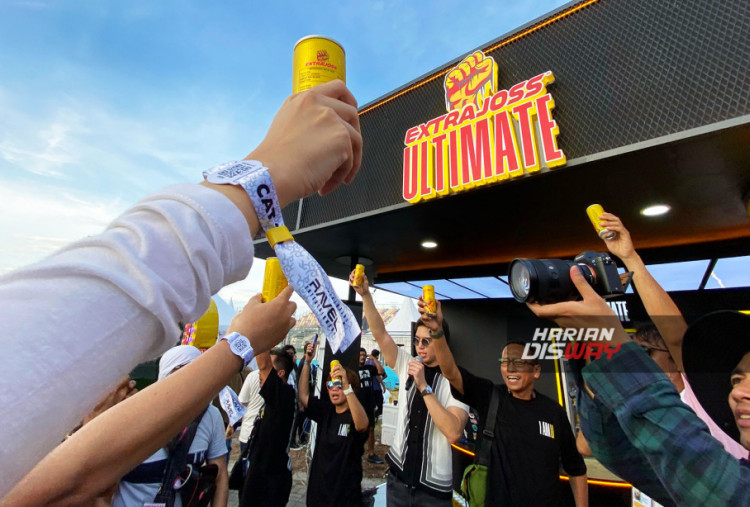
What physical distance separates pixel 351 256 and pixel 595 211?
5.49 metres

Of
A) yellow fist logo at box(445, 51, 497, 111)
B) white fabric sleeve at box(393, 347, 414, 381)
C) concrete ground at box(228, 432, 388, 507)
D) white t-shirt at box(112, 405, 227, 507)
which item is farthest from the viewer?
concrete ground at box(228, 432, 388, 507)

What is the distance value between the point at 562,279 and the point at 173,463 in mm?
2403

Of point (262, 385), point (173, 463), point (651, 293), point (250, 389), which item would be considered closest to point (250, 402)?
point (250, 389)

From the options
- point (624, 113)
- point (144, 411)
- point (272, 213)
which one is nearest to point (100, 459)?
point (144, 411)

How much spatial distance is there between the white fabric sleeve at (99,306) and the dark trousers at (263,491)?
375 cm

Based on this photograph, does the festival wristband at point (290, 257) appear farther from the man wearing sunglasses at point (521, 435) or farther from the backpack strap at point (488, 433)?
the backpack strap at point (488, 433)

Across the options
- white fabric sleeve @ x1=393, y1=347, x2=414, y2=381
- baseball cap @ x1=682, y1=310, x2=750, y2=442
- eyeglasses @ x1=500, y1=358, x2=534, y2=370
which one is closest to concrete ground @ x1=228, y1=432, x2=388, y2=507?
white fabric sleeve @ x1=393, y1=347, x2=414, y2=381

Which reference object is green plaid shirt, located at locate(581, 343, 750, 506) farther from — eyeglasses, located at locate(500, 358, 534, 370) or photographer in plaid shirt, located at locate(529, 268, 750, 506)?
eyeglasses, located at locate(500, 358, 534, 370)

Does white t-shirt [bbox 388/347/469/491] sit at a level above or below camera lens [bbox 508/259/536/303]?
below

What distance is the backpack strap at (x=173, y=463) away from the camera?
207cm

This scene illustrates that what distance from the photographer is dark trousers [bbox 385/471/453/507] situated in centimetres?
301

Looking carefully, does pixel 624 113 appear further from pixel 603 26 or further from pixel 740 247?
pixel 740 247

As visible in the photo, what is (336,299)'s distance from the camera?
0.91 meters

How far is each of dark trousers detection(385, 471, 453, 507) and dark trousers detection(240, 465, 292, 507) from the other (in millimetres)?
1135
